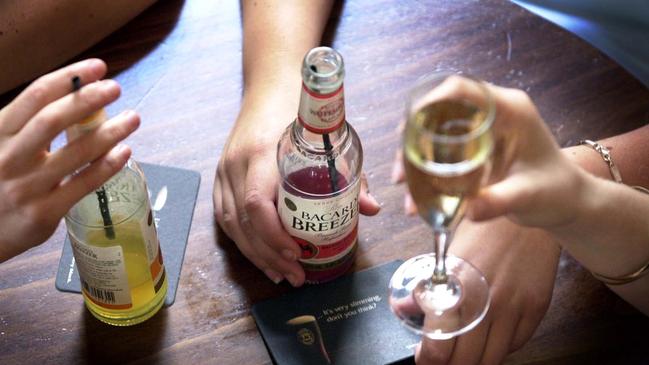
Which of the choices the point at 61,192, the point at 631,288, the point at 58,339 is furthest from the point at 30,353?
the point at 631,288

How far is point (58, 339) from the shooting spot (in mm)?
795

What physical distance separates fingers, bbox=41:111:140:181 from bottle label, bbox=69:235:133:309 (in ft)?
0.30

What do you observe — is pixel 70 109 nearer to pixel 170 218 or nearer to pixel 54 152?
pixel 54 152

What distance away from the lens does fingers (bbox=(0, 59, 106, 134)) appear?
66 centimetres

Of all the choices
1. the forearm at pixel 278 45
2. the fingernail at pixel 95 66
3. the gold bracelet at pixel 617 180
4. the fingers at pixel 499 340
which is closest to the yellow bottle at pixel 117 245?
the fingernail at pixel 95 66

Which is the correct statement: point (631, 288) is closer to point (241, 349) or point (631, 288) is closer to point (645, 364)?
point (645, 364)

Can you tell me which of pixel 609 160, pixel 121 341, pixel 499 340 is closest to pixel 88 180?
pixel 121 341

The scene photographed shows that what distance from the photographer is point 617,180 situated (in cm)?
88

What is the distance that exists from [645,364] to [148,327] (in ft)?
1.57

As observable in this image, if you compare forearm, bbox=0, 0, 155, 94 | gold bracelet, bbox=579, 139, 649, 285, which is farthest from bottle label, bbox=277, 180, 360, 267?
forearm, bbox=0, 0, 155, 94

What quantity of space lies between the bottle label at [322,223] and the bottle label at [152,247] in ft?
0.40

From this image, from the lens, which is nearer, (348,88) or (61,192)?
(61,192)

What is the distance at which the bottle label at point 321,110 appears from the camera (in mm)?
686

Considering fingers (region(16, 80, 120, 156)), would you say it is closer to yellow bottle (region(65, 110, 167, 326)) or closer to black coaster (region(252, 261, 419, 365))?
yellow bottle (region(65, 110, 167, 326))
